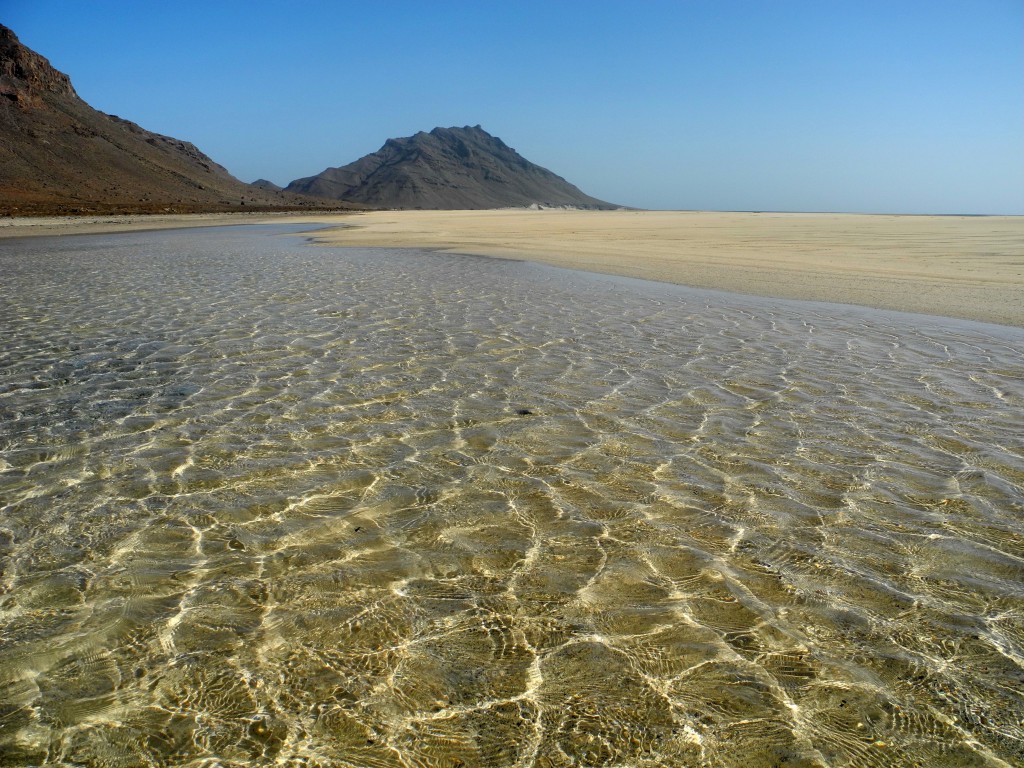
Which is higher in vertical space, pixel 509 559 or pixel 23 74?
pixel 23 74

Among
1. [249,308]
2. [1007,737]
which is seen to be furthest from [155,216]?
[1007,737]

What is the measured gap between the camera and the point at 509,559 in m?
3.44

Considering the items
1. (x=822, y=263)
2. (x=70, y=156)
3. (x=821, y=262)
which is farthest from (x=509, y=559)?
(x=70, y=156)

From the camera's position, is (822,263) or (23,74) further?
(23,74)

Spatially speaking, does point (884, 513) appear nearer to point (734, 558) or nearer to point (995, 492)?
point (995, 492)

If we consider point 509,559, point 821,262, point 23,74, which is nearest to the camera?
point 509,559

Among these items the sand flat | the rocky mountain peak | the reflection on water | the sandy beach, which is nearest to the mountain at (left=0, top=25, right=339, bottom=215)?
the rocky mountain peak

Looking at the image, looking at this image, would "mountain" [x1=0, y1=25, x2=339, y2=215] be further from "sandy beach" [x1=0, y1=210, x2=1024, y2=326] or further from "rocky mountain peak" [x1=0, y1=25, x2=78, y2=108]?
"sandy beach" [x1=0, y1=210, x2=1024, y2=326]

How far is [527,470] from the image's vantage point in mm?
4566

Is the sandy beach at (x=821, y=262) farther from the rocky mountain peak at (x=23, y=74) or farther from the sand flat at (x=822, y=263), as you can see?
the rocky mountain peak at (x=23, y=74)

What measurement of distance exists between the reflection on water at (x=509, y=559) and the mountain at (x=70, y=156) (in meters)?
60.0

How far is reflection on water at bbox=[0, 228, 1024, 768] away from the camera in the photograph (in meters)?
2.36

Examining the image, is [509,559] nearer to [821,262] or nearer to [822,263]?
[822,263]

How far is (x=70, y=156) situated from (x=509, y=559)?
97903 mm
